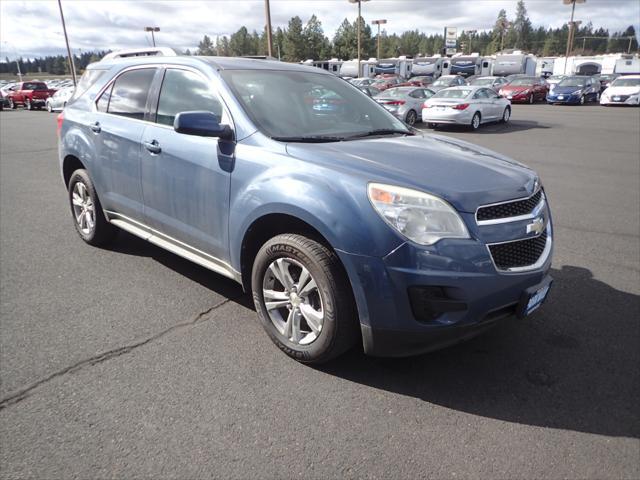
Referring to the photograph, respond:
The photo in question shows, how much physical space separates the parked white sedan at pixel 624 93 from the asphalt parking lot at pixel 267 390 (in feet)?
86.2

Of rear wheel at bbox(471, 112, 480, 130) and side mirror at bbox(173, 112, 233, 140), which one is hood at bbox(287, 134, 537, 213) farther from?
rear wheel at bbox(471, 112, 480, 130)

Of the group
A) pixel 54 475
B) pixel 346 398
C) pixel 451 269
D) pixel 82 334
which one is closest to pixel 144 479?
pixel 54 475

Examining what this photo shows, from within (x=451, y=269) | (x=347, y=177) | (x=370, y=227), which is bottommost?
(x=451, y=269)

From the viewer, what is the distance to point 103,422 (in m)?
2.55

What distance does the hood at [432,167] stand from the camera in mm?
2666

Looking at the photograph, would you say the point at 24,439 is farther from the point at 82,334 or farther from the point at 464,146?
the point at 464,146

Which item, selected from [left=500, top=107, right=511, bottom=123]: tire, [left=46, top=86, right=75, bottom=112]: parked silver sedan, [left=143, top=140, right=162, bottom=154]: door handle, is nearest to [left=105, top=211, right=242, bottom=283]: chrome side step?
[left=143, top=140, right=162, bottom=154]: door handle

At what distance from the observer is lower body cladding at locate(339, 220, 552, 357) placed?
98.8 inches

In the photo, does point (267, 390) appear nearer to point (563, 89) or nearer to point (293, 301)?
point (293, 301)

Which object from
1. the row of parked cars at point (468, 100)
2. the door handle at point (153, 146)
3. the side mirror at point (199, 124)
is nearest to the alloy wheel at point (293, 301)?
the side mirror at point (199, 124)

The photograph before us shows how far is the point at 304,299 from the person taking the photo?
3.00 metres

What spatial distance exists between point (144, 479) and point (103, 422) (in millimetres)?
504

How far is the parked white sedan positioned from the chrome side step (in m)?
28.9

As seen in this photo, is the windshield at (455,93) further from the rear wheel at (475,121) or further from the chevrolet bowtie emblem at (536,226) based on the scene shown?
the chevrolet bowtie emblem at (536,226)
